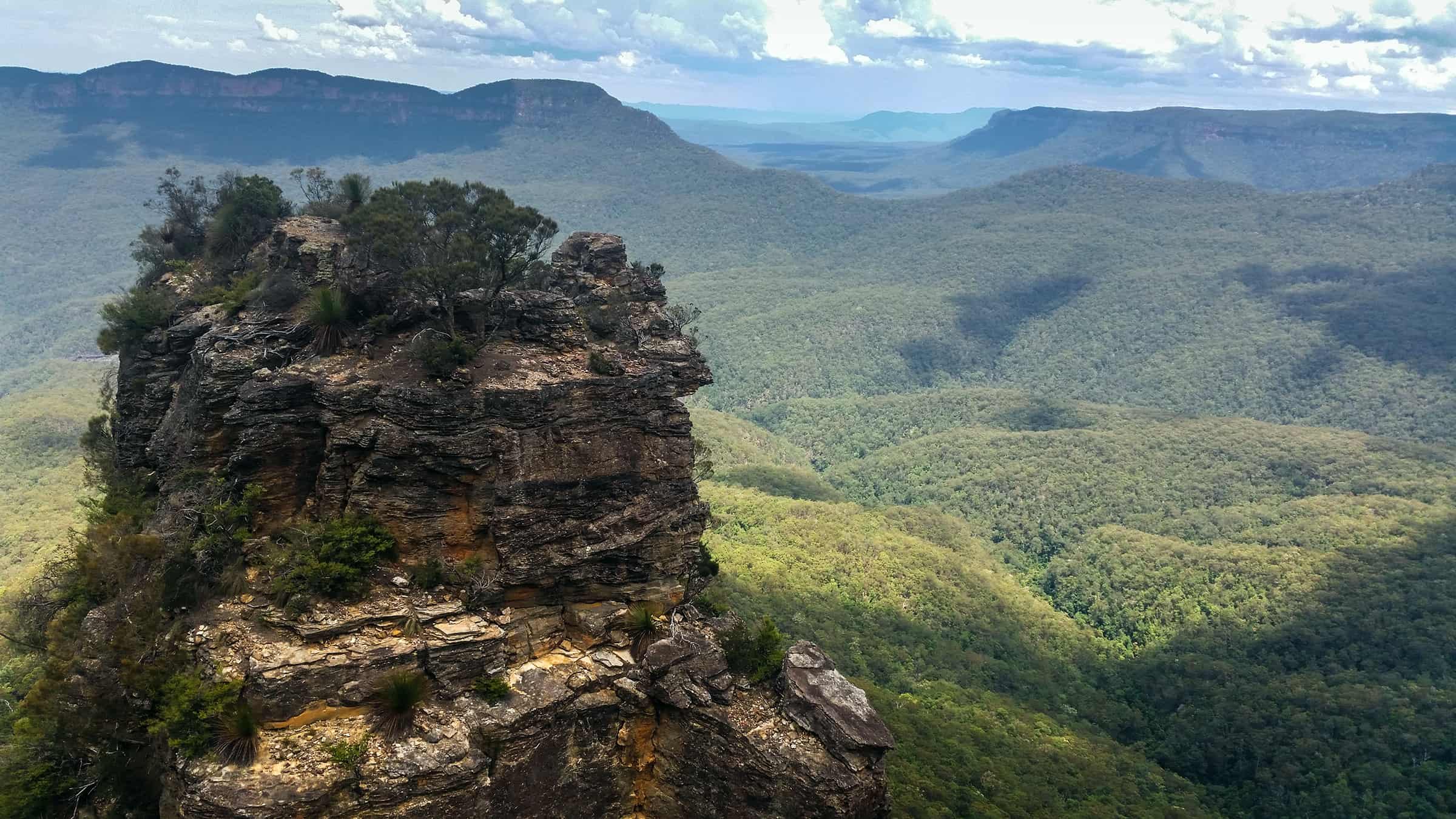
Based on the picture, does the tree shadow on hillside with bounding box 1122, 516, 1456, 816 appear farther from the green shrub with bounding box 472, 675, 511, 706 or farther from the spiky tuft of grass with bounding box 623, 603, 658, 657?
the green shrub with bounding box 472, 675, 511, 706

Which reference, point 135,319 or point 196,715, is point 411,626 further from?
point 135,319

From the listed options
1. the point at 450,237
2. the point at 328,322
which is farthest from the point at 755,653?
the point at 450,237

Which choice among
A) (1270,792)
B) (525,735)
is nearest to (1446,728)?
(1270,792)

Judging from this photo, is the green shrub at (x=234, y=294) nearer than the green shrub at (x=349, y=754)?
No

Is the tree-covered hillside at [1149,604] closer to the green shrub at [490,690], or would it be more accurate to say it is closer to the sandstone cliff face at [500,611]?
the sandstone cliff face at [500,611]

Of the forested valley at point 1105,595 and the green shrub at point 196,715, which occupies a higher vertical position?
the green shrub at point 196,715

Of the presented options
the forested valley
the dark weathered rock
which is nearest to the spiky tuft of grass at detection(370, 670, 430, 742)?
the dark weathered rock

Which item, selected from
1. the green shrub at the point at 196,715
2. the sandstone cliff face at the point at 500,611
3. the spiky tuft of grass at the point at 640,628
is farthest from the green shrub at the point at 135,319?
the spiky tuft of grass at the point at 640,628
